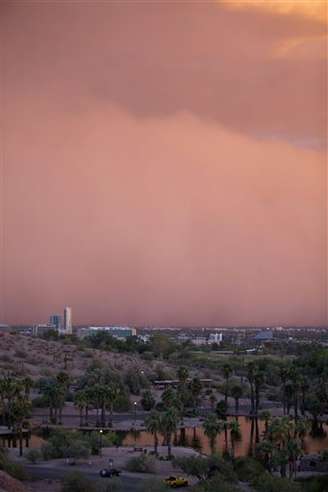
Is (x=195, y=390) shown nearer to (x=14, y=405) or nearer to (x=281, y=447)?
(x=14, y=405)

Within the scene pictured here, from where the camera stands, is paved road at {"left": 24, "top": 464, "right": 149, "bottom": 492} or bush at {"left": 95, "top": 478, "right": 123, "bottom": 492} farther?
paved road at {"left": 24, "top": 464, "right": 149, "bottom": 492}

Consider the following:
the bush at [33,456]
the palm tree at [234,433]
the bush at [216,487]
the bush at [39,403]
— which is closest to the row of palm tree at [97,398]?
the bush at [39,403]

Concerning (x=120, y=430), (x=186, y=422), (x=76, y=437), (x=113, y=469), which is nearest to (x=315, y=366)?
(x=186, y=422)

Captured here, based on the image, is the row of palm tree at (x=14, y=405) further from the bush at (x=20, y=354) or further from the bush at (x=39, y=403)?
the bush at (x=20, y=354)

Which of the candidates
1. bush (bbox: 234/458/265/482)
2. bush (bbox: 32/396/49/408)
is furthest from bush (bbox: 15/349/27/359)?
bush (bbox: 234/458/265/482)

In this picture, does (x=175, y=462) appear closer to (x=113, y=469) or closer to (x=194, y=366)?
(x=113, y=469)

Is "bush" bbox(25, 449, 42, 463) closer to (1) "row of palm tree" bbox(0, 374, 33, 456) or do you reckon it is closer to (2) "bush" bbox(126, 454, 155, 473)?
(2) "bush" bbox(126, 454, 155, 473)
